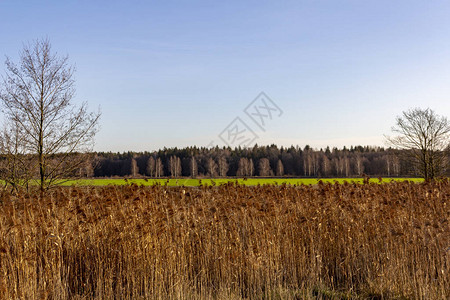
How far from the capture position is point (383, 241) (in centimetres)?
743

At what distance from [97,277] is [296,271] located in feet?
12.8

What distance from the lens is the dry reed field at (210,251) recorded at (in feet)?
19.1

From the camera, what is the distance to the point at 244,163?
8350 centimetres

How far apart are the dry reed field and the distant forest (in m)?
71.5

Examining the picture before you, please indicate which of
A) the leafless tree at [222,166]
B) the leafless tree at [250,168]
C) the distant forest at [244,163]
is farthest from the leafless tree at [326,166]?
the leafless tree at [222,166]

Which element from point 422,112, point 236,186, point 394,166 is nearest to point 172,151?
point 394,166

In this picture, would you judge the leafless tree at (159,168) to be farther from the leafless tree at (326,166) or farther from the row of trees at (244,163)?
the leafless tree at (326,166)

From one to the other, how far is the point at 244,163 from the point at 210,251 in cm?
7685

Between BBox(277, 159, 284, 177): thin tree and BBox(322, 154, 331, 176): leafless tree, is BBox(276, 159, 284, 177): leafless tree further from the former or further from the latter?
BBox(322, 154, 331, 176): leafless tree

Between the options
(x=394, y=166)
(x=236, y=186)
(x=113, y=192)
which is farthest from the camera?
(x=394, y=166)

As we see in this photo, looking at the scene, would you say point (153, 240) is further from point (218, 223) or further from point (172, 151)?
point (172, 151)

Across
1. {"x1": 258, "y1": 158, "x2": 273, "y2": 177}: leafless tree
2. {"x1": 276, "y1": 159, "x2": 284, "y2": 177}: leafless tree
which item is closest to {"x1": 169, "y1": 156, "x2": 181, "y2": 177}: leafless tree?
{"x1": 258, "y1": 158, "x2": 273, "y2": 177}: leafless tree

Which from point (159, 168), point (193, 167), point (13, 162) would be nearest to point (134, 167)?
point (159, 168)

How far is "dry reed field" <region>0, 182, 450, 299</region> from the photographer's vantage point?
583 cm
